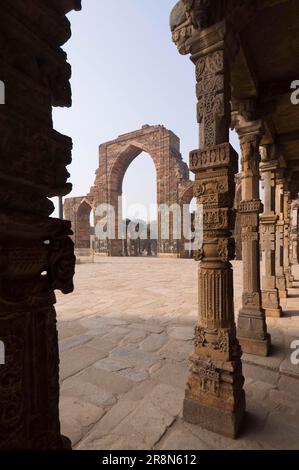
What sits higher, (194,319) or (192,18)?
(192,18)

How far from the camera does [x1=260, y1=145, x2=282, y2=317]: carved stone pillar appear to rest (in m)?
5.10

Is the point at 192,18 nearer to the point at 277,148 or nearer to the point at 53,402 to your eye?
the point at 53,402

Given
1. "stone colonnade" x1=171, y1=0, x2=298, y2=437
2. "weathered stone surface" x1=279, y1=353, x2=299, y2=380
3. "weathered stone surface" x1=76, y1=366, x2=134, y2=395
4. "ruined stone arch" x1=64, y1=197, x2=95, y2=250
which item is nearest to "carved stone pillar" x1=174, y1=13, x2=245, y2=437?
"stone colonnade" x1=171, y1=0, x2=298, y2=437

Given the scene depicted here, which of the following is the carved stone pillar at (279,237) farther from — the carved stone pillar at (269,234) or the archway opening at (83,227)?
the archway opening at (83,227)

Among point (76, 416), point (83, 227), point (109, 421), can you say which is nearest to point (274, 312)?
point (109, 421)

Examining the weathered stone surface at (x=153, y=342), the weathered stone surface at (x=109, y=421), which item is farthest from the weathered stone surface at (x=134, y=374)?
the weathered stone surface at (x=153, y=342)

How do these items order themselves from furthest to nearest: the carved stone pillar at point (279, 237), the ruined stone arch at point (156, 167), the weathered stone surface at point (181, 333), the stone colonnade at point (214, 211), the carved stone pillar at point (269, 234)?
the ruined stone arch at point (156, 167)
the carved stone pillar at point (279, 237)
the carved stone pillar at point (269, 234)
the weathered stone surface at point (181, 333)
the stone colonnade at point (214, 211)

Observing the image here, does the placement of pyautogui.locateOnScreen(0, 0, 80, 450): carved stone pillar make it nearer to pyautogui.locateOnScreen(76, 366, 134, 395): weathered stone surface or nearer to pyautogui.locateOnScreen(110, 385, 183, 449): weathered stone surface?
pyautogui.locateOnScreen(110, 385, 183, 449): weathered stone surface

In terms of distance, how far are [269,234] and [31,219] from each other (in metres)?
5.61

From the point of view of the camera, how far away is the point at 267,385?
262 cm

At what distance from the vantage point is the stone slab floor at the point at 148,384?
6.32 ft

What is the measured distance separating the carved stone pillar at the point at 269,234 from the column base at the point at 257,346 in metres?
1.84
